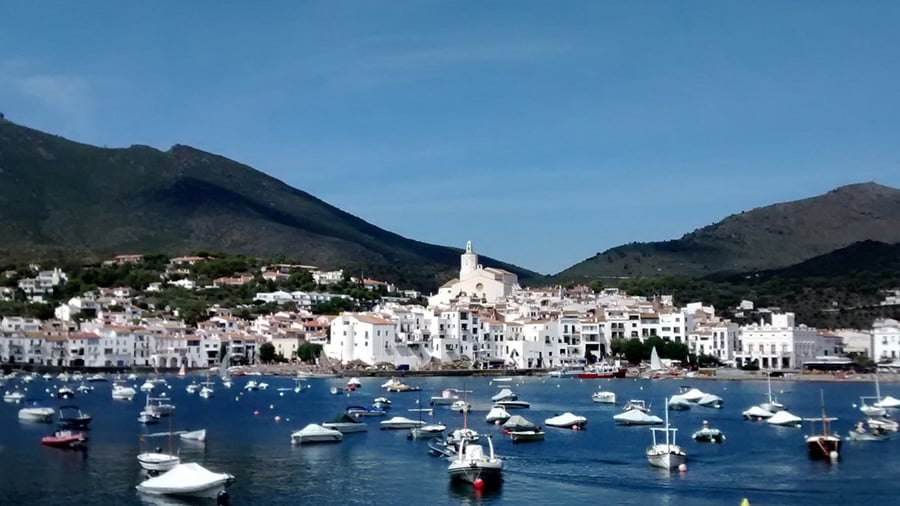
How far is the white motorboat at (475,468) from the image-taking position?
2486 centimetres

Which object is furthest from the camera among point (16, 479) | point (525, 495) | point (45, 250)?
point (45, 250)

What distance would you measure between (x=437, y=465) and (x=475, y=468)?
11.6ft

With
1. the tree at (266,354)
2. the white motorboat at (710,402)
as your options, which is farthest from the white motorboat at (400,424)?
the tree at (266,354)

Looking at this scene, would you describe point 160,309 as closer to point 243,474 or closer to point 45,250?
point 45,250

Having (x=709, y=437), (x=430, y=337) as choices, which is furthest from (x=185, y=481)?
(x=430, y=337)

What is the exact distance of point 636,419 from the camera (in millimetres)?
39438

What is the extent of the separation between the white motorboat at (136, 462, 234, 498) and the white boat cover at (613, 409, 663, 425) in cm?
2027

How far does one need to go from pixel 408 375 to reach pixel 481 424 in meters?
35.0

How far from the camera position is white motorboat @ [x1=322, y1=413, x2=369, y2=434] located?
3575 centimetres

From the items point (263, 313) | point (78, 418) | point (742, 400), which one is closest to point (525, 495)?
point (78, 418)

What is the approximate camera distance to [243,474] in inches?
1029

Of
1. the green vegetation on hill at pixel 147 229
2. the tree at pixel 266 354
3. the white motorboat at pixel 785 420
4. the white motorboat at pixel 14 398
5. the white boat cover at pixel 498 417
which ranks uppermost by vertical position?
the green vegetation on hill at pixel 147 229

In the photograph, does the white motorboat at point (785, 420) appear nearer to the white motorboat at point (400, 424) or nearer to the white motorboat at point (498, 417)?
the white motorboat at point (498, 417)

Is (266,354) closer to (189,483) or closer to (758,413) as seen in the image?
(758,413)
